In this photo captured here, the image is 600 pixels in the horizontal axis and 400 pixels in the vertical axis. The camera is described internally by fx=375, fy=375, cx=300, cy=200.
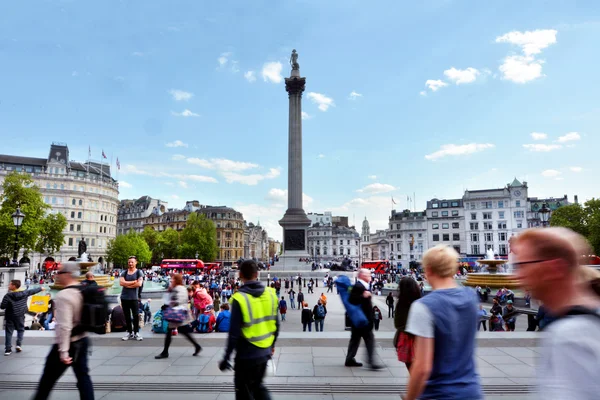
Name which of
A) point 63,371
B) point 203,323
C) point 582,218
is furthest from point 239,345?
point 582,218

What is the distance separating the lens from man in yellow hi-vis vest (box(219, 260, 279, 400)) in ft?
14.3

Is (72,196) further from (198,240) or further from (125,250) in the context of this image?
(198,240)

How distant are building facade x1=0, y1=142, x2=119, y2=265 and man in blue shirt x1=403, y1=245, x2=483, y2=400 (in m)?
87.6

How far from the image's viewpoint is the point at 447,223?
9300 cm

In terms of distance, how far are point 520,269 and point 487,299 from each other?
82.9 feet

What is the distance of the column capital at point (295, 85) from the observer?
52562 mm

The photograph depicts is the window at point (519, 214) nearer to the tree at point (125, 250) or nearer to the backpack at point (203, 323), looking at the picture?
the tree at point (125, 250)

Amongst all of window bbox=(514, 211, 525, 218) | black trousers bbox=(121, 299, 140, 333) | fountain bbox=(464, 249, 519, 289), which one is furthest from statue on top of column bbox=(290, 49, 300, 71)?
window bbox=(514, 211, 525, 218)

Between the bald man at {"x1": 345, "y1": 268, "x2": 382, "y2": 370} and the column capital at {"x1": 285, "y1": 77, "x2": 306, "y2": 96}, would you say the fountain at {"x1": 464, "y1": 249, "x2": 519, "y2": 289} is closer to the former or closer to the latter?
the bald man at {"x1": 345, "y1": 268, "x2": 382, "y2": 370}

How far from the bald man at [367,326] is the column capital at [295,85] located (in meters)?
48.4

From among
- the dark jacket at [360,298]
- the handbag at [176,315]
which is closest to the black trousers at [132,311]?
the handbag at [176,315]

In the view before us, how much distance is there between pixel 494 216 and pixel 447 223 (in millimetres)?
10670

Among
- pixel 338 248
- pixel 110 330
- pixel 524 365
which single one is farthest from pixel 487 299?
pixel 338 248

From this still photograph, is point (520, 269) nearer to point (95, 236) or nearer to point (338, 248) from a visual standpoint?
point (95, 236)
